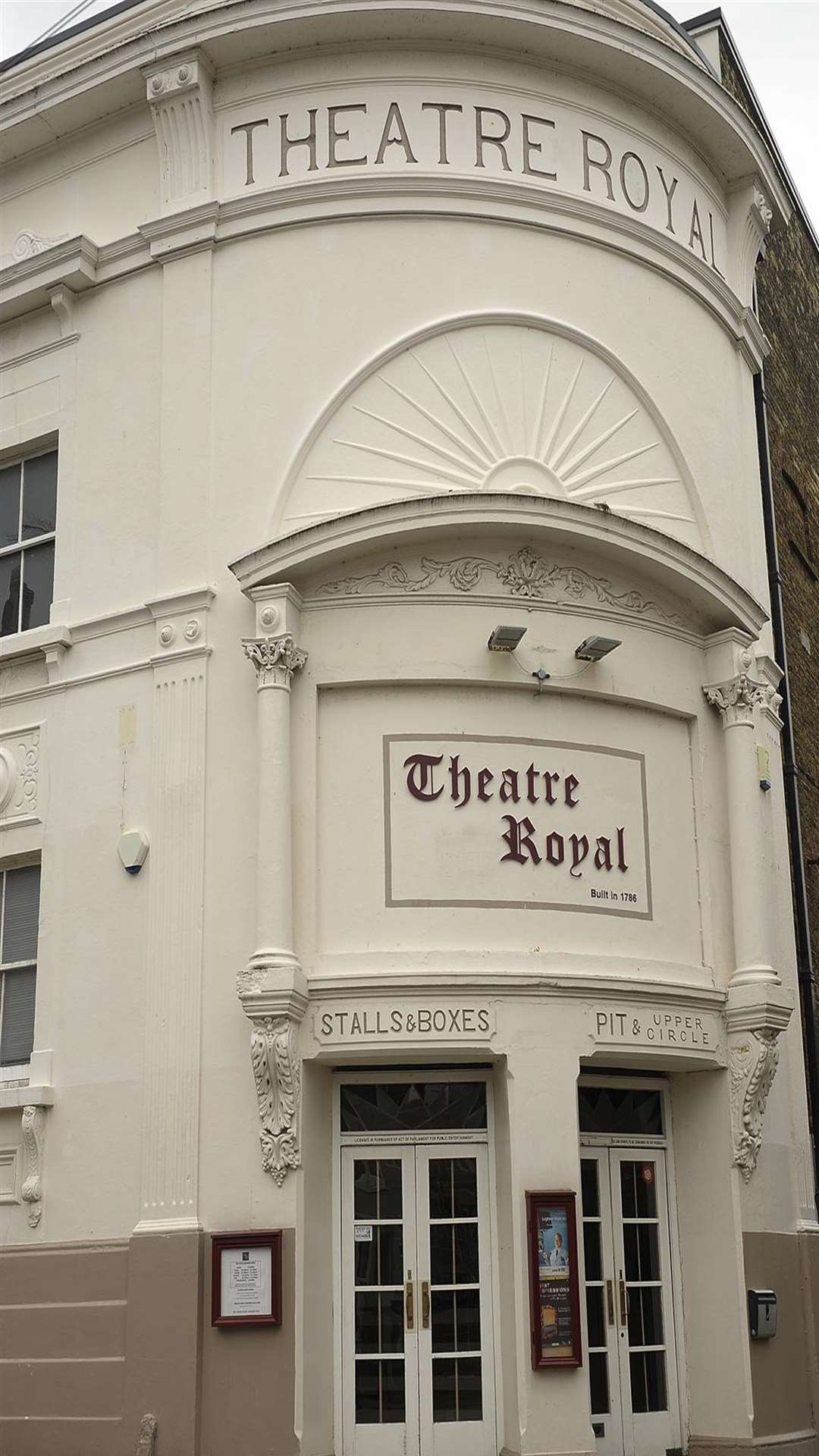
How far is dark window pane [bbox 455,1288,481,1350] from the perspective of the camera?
12797 millimetres

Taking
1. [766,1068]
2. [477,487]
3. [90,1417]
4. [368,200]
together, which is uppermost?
[368,200]

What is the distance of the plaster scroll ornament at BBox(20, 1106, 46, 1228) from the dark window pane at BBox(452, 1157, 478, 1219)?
3.27 m

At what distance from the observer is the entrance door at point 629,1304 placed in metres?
13.3

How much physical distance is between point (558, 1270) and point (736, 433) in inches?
316

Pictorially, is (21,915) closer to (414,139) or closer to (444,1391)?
(444,1391)

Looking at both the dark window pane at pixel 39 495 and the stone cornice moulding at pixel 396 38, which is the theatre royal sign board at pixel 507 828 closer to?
the dark window pane at pixel 39 495

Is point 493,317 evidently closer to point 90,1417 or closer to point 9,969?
point 9,969

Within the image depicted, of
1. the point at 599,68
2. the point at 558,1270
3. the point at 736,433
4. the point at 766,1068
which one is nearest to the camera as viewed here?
the point at 558,1270

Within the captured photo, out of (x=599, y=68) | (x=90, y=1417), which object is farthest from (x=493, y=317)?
(x=90, y=1417)

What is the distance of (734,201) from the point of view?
54.7 feet

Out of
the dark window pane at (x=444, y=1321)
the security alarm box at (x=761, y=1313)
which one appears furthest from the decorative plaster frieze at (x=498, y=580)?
the security alarm box at (x=761, y=1313)

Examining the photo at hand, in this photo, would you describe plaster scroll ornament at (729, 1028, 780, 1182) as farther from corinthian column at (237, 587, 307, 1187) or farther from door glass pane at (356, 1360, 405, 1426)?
corinthian column at (237, 587, 307, 1187)

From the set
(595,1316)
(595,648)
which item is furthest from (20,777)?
(595,1316)

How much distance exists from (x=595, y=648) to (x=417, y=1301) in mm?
5212
